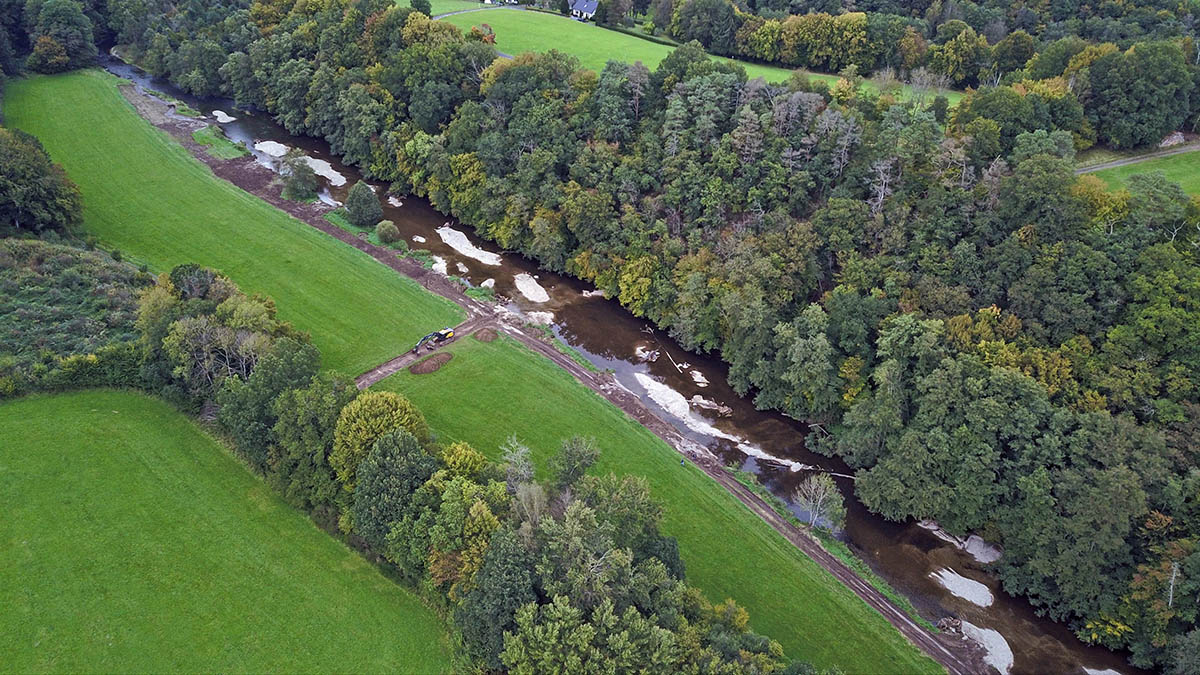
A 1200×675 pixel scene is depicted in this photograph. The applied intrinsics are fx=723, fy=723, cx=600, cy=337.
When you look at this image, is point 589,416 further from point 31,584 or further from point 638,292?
point 31,584

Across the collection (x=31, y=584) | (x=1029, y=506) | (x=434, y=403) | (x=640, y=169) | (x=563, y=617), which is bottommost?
(x=31, y=584)

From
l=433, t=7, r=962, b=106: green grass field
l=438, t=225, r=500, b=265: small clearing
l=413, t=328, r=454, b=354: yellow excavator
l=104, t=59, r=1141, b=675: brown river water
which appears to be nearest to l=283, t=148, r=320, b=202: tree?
l=104, t=59, r=1141, b=675: brown river water

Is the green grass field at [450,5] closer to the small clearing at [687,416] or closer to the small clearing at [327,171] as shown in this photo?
the small clearing at [327,171]

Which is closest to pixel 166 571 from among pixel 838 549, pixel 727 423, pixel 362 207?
pixel 727 423

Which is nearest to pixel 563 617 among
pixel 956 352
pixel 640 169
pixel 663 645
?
pixel 663 645

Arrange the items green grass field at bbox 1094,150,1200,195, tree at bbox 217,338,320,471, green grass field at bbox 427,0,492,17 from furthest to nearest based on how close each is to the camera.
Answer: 1. green grass field at bbox 427,0,492,17
2. green grass field at bbox 1094,150,1200,195
3. tree at bbox 217,338,320,471

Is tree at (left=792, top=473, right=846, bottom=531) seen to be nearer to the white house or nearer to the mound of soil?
the mound of soil
